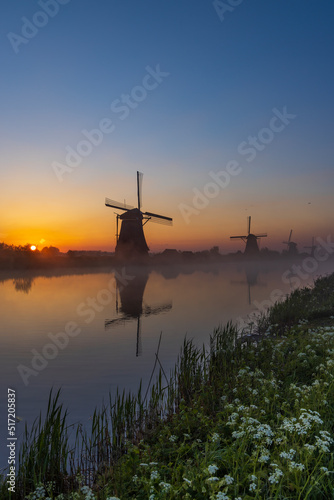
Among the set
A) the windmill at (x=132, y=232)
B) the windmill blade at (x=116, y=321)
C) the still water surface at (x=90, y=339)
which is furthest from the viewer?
the windmill at (x=132, y=232)

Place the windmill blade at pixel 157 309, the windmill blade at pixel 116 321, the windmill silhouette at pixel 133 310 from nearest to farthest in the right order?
the windmill blade at pixel 116 321, the windmill silhouette at pixel 133 310, the windmill blade at pixel 157 309

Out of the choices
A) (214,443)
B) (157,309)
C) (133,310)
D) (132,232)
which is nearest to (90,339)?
(133,310)

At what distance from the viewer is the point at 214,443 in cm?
466

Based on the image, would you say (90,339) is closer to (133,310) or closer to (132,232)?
(133,310)

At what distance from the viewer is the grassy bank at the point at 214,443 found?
3697 mm

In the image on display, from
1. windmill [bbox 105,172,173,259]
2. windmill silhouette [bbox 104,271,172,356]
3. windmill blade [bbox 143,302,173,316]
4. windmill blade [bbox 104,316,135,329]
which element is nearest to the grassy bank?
windmill silhouette [bbox 104,271,172,356]

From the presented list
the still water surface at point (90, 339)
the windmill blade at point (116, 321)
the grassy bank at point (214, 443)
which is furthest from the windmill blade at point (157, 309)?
the grassy bank at point (214, 443)

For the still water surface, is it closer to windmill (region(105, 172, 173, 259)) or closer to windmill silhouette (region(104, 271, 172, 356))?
windmill silhouette (region(104, 271, 172, 356))

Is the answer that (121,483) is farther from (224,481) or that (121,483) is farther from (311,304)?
(311,304)

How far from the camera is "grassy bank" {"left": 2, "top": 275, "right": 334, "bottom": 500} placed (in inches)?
146

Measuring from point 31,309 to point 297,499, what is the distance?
23432mm

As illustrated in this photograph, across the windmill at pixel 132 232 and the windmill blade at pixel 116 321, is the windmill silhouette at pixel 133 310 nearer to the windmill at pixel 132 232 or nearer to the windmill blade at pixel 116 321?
the windmill blade at pixel 116 321

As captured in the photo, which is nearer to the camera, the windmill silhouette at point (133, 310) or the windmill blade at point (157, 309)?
the windmill silhouette at point (133, 310)

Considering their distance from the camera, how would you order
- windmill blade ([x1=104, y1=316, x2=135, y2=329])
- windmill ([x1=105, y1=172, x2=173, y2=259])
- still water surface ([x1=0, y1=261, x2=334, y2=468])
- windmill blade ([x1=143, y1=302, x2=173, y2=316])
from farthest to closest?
windmill ([x1=105, y1=172, x2=173, y2=259]), windmill blade ([x1=143, y1=302, x2=173, y2=316]), windmill blade ([x1=104, y1=316, x2=135, y2=329]), still water surface ([x1=0, y1=261, x2=334, y2=468])
